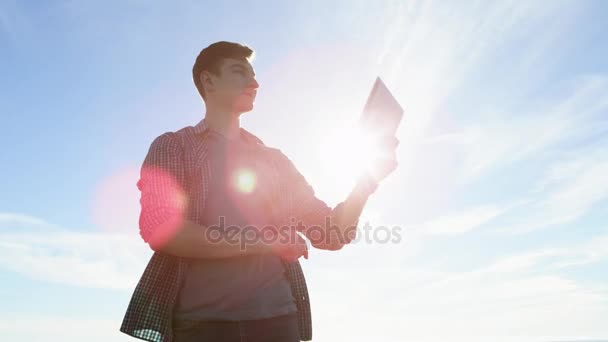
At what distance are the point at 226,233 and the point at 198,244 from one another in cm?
25

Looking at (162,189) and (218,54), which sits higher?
(218,54)

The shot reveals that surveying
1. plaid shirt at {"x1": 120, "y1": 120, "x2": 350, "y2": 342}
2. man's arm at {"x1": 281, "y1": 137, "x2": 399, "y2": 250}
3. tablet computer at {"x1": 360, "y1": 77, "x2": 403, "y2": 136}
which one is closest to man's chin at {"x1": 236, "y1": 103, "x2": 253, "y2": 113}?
plaid shirt at {"x1": 120, "y1": 120, "x2": 350, "y2": 342}

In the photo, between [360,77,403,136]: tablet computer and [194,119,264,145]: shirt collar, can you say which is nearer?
[360,77,403,136]: tablet computer

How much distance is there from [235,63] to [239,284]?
2.17m

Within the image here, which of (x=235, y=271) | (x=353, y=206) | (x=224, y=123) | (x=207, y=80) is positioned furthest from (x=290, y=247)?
(x=207, y=80)

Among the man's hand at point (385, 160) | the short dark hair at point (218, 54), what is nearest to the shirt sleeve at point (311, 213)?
the man's hand at point (385, 160)

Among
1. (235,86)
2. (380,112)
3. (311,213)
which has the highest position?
(235,86)

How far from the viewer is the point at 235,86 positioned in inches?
191

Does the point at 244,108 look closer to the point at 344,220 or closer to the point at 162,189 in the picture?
the point at 162,189

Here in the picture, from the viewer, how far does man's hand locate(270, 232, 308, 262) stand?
386 cm

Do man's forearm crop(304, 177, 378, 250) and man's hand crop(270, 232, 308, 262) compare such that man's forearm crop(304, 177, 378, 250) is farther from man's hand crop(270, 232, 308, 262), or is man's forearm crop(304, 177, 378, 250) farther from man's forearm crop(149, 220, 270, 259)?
man's forearm crop(149, 220, 270, 259)

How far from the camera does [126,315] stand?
3.90 meters

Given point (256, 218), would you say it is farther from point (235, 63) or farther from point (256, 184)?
point (235, 63)

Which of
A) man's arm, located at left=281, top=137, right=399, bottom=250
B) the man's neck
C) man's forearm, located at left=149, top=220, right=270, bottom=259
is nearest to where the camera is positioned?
man's forearm, located at left=149, top=220, right=270, bottom=259
